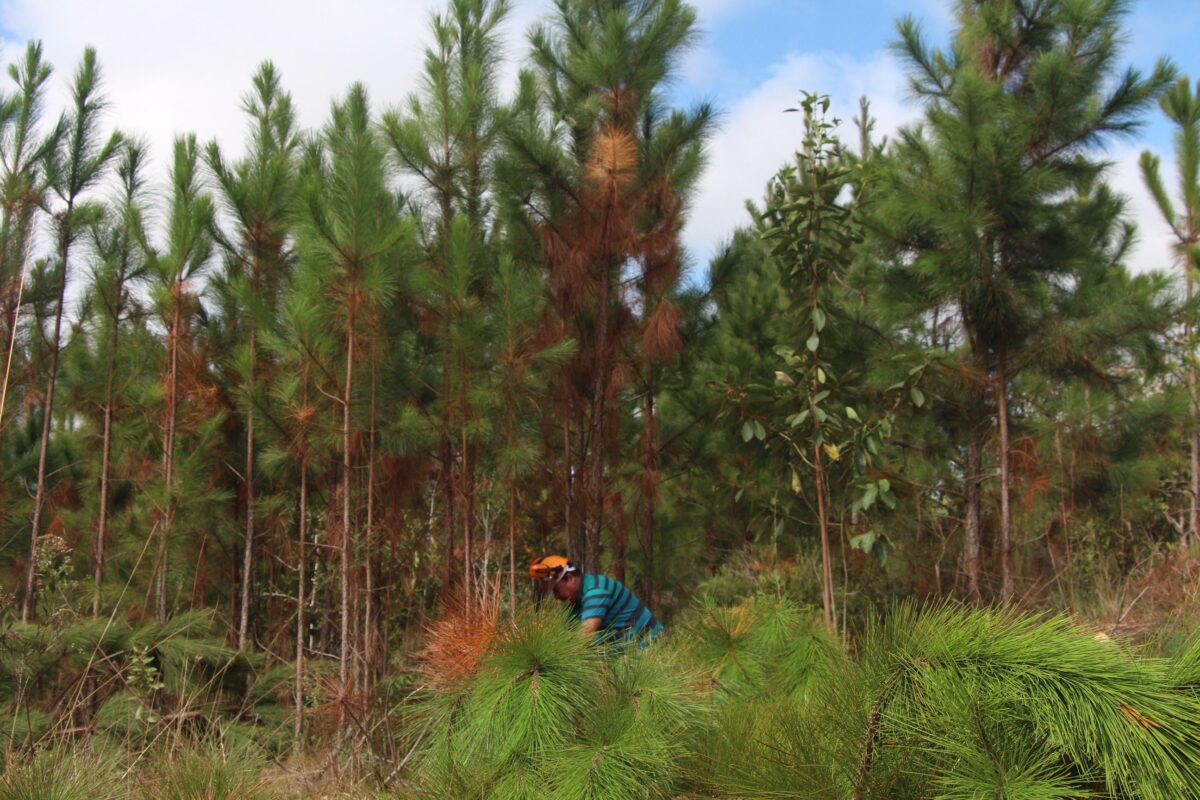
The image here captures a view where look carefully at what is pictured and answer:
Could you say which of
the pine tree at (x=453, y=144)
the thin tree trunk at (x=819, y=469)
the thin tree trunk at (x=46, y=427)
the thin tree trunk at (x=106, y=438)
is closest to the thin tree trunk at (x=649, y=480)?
the pine tree at (x=453, y=144)

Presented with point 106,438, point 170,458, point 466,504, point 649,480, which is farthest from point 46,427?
point 649,480

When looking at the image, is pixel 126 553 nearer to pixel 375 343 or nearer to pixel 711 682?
pixel 375 343

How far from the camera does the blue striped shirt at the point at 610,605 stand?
4992 mm


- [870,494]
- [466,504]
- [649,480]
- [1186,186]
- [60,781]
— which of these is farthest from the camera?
[1186,186]

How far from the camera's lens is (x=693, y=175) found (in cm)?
974

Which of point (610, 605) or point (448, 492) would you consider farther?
point (448, 492)

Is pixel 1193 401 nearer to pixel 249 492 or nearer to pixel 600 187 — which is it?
pixel 600 187

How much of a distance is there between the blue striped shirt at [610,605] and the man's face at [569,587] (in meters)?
0.03

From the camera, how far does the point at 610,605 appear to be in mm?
5320

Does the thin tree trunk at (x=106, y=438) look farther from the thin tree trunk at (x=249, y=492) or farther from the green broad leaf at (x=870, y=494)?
the green broad leaf at (x=870, y=494)

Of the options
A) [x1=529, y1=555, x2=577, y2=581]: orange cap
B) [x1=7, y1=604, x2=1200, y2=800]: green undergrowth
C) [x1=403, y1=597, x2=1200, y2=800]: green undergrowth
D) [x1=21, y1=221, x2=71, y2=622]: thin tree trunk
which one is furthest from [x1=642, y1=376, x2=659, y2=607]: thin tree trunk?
[x1=403, y1=597, x2=1200, y2=800]: green undergrowth

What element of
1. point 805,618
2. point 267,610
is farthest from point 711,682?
point 267,610

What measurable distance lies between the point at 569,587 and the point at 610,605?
0.23m

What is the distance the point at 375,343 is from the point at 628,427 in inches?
141
